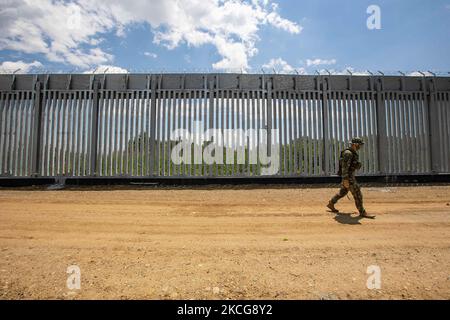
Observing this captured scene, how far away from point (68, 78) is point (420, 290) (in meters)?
Result: 11.7

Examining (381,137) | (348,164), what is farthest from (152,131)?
(381,137)

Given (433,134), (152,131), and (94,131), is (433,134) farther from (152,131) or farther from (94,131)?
(94,131)

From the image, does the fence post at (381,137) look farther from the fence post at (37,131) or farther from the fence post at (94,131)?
the fence post at (37,131)

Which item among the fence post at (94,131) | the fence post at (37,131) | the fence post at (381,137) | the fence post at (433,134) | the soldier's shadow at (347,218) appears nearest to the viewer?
the soldier's shadow at (347,218)

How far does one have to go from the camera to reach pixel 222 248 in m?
4.13

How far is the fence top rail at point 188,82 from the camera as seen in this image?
10.4 m

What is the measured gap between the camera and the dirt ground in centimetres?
292

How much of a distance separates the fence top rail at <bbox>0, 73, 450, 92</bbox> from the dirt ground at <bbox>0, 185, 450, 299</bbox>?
15.1 feet

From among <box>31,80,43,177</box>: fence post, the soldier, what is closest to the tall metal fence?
<box>31,80,43,177</box>: fence post

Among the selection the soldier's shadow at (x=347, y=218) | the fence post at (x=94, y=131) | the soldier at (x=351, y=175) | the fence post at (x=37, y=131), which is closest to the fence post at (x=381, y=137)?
the soldier at (x=351, y=175)

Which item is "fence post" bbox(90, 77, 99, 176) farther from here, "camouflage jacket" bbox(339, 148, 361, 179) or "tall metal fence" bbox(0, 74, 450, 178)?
"camouflage jacket" bbox(339, 148, 361, 179)

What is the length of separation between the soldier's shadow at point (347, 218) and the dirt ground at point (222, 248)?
0.9 inches

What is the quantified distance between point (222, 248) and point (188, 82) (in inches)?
302
